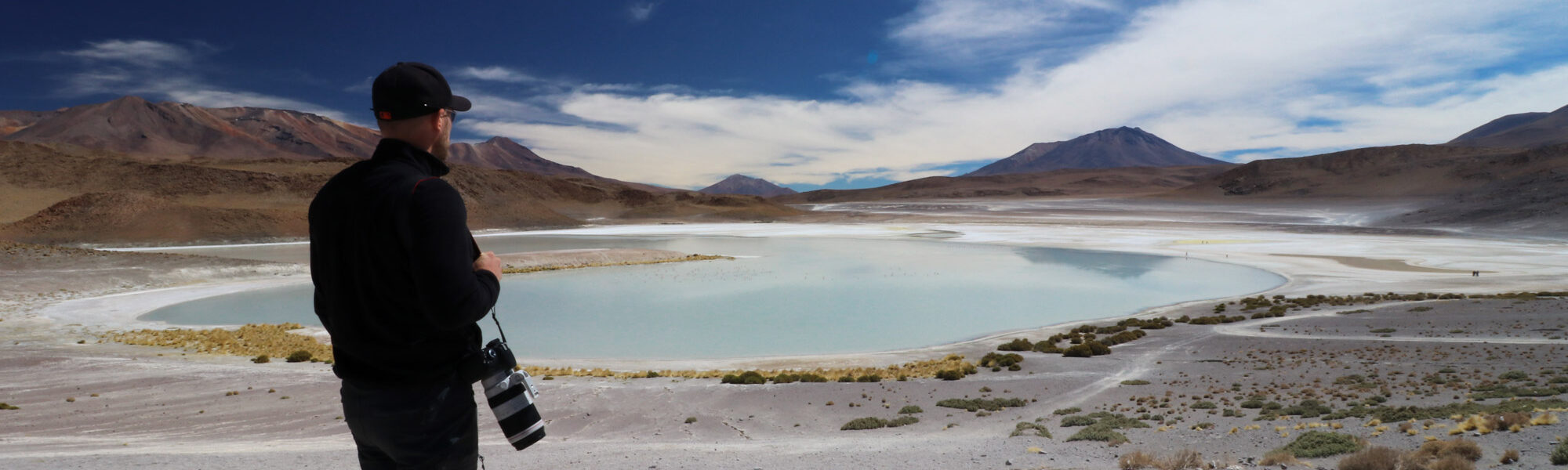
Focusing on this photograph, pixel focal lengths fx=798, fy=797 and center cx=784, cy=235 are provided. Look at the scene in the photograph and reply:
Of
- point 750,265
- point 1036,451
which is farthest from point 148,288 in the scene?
point 1036,451

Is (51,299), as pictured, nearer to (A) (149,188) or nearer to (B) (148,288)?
(B) (148,288)

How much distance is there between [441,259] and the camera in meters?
1.73

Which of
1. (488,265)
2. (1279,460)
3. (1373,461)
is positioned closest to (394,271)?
(488,265)

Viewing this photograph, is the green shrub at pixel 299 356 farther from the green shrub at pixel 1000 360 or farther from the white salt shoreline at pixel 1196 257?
the green shrub at pixel 1000 360

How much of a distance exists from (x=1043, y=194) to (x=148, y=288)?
14851cm

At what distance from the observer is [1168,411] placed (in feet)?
26.8

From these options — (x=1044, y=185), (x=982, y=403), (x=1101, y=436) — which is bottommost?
(x=982, y=403)

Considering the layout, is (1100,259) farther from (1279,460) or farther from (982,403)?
(1279,460)

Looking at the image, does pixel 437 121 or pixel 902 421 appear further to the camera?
pixel 902 421

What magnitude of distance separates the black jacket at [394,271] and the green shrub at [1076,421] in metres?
7.00

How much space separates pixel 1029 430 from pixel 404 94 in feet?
21.7

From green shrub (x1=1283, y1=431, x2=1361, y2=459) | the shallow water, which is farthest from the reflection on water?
green shrub (x1=1283, y1=431, x2=1361, y2=459)

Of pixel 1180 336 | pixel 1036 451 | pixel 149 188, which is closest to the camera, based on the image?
pixel 1036 451

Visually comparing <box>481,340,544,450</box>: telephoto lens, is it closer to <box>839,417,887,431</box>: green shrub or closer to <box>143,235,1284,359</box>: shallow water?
<box>839,417,887,431</box>: green shrub
